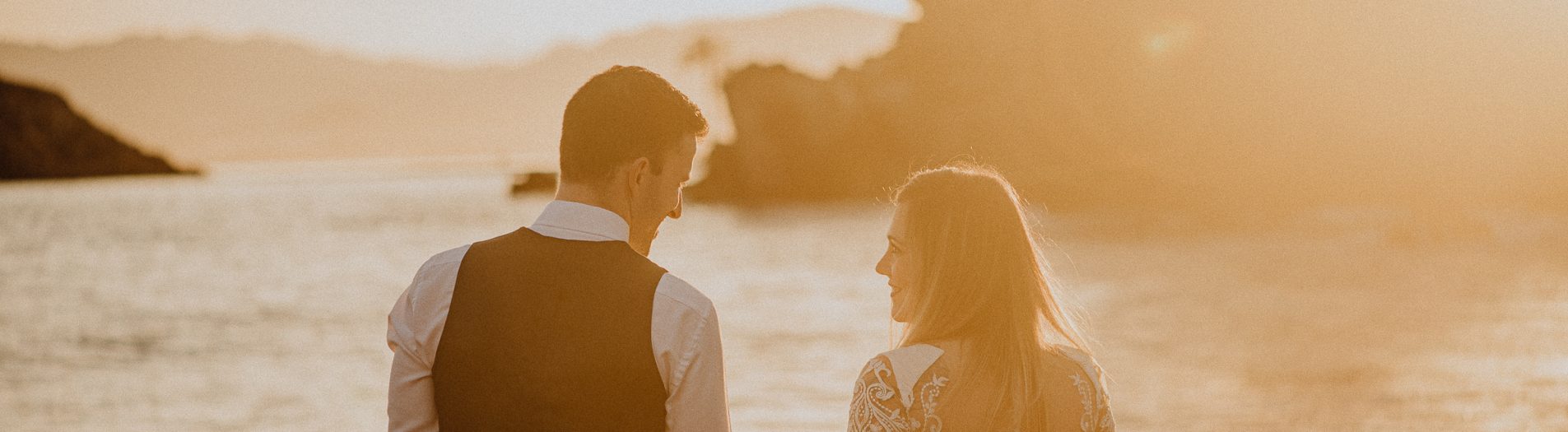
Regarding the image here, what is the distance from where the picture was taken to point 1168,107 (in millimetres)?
103250

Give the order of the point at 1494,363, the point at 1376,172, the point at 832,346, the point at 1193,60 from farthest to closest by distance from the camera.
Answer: the point at 1193,60 → the point at 1376,172 → the point at 832,346 → the point at 1494,363

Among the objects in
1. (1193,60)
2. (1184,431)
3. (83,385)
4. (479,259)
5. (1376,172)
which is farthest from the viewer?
(1193,60)

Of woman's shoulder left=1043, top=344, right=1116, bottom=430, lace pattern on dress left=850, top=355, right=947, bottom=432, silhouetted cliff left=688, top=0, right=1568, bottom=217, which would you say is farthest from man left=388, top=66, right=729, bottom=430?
silhouetted cliff left=688, top=0, right=1568, bottom=217

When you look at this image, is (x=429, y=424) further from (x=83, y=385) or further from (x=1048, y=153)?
(x=1048, y=153)

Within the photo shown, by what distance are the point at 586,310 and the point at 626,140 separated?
33 centimetres

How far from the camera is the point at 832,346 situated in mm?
23250

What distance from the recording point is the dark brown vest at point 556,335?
2.42 metres

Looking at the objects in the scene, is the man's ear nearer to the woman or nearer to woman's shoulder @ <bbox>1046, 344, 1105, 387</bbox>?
the woman

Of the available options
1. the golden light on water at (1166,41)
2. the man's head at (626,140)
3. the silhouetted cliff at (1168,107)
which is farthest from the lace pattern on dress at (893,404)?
the golden light on water at (1166,41)

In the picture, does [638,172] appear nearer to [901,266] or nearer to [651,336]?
[651,336]

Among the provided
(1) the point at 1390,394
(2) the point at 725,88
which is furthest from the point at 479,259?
(2) the point at 725,88

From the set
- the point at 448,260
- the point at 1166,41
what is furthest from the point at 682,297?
the point at 1166,41

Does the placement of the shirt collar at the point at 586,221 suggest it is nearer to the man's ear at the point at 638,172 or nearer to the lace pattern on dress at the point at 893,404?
the man's ear at the point at 638,172

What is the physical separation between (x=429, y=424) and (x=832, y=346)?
20762 millimetres
